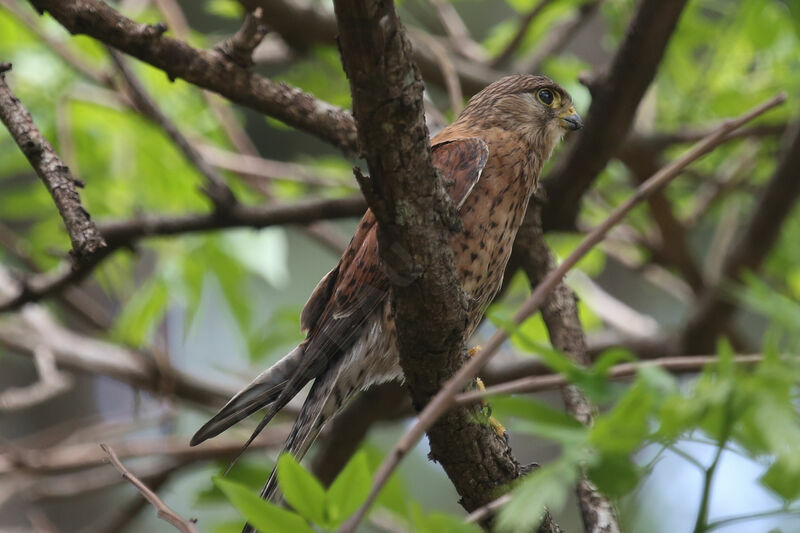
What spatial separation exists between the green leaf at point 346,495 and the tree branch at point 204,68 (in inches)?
69.5

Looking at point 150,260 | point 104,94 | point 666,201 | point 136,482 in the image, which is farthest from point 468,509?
point 150,260

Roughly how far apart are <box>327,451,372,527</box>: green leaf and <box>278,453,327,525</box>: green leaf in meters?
0.02

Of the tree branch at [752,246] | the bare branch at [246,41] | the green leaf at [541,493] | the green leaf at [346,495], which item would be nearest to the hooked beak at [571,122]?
the tree branch at [752,246]

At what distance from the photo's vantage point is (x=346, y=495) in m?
1.51

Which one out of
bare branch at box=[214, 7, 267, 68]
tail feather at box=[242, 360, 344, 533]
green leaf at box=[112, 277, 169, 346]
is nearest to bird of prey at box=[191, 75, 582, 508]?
tail feather at box=[242, 360, 344, 533]

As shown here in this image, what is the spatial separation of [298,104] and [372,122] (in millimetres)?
1510

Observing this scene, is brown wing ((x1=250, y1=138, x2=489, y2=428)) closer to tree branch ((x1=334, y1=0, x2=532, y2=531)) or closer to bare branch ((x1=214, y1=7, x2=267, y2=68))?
tree branch ((x1=334, y1=0, x2=532, y2=531))

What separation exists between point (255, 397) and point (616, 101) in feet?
5.72

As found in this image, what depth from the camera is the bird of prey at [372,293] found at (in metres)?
2.81

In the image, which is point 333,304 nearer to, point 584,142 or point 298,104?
point 298,104

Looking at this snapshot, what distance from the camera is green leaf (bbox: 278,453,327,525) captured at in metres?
1.45

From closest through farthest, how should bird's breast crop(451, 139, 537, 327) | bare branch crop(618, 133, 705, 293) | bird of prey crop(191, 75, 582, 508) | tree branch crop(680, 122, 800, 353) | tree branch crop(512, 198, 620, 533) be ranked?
1. tree branch crop(512, 198, 620, 533)
2. bird of prey crop(191, 75, 582, 508)
3. bird's breast crop(451, 139, 537, 327)
4. tree branch crop(680, 122, 800, 353)
5. bare branch crop(618, 133, 705, 293)

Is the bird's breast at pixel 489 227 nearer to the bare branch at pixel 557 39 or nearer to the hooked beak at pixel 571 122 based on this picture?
the hooked beak at pixel 571 122

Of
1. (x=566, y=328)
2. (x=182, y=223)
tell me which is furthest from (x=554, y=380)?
(x=182, y=223)
